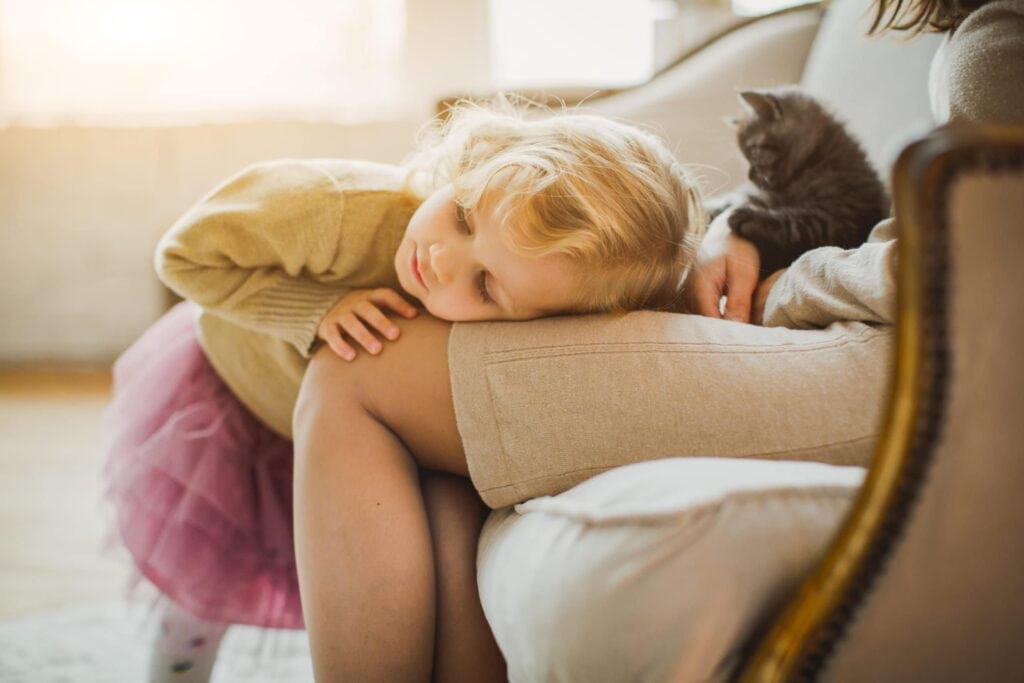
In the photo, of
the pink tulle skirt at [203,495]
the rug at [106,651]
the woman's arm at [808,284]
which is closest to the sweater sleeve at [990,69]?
the woman's arm at [808,284]

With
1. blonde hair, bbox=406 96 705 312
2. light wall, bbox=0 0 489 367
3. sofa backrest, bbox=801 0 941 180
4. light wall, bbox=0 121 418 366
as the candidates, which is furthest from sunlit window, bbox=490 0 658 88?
blonde hair, bbox=406 96 705 312

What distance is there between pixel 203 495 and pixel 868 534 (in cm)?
72

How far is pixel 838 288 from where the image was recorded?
0.62m

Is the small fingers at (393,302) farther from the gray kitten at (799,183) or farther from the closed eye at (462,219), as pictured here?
the gray kitten at (799,183)

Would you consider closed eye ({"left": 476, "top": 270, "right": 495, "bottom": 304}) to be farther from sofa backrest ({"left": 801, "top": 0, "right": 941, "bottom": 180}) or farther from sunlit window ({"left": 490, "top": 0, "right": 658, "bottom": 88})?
sunlit window ({"left": 490, "top": 0, "right": 658, "bottom": 88})

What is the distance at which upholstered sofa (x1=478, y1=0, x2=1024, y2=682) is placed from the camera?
32 cm

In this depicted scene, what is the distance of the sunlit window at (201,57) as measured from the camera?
2.30 m

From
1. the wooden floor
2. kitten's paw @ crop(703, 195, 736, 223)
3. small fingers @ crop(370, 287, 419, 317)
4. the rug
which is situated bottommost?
the wooden floor

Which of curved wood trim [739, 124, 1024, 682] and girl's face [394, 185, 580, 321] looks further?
girl's face [394, 185, 580, 321]

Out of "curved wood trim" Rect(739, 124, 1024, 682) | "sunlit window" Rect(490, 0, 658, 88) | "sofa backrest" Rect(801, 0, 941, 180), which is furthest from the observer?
"sunlit window" Rect(490, 0, 658, 88)

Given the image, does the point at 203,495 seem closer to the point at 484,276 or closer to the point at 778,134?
the point at 484,276

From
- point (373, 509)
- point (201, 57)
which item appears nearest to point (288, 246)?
point (373, 509)

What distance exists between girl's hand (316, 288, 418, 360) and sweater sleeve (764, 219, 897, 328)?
336 millimetres

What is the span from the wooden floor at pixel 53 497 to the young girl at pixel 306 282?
6.1 inches
